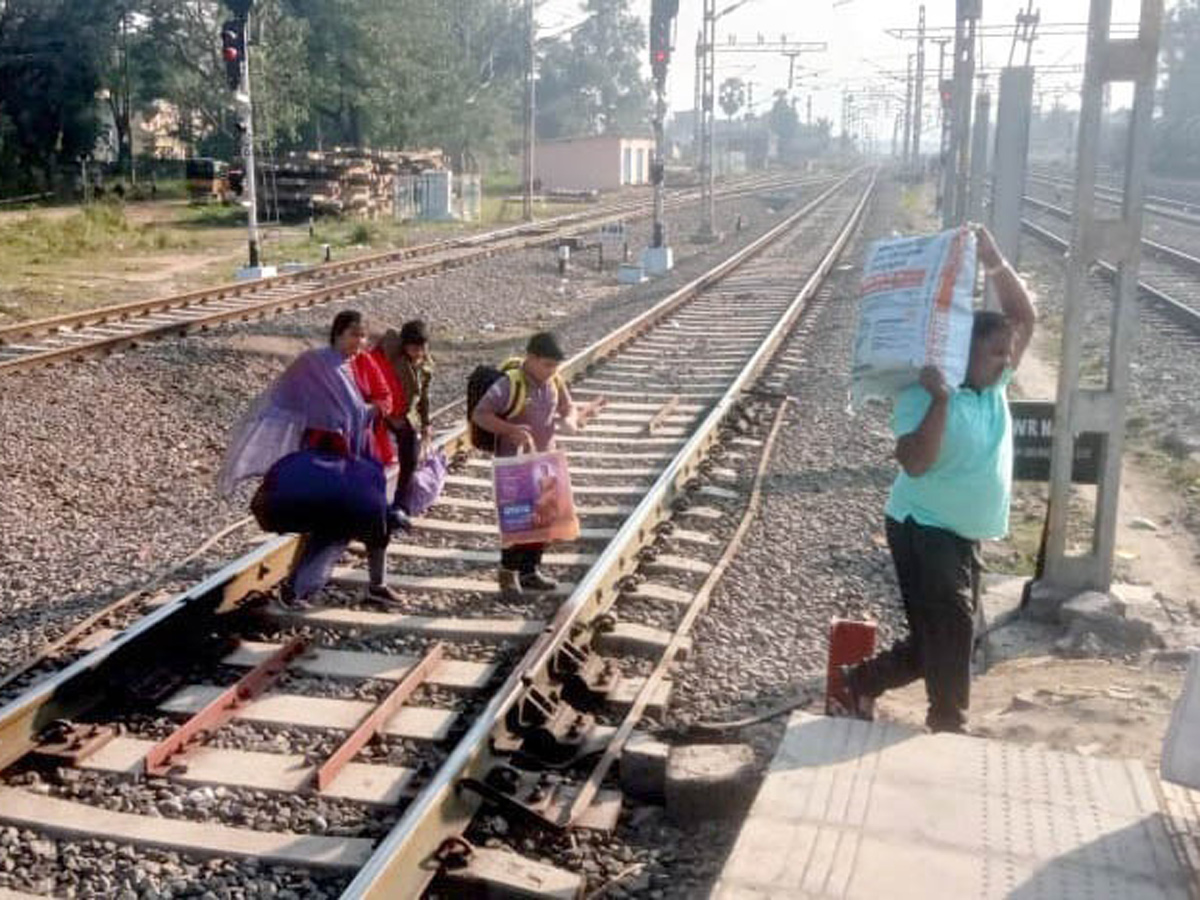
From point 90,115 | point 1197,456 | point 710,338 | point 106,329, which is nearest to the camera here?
point 1197,456

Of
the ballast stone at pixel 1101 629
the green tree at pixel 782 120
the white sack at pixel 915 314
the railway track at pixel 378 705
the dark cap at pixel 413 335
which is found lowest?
the ballast stone at pixel 1101 629

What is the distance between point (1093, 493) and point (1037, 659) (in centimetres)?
359

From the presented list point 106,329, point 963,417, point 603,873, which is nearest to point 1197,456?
point 963,417

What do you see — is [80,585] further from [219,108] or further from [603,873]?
[219,108]

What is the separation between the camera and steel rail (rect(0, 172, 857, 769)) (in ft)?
15.8

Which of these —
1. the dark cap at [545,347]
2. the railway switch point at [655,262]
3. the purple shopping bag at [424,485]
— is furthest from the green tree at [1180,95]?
the dark cap at [545,347]

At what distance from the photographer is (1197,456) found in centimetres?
1063

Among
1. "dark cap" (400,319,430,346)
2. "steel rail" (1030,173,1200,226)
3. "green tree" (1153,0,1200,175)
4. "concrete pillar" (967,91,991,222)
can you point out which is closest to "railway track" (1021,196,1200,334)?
"concrete pillar" (967,91,991,222)

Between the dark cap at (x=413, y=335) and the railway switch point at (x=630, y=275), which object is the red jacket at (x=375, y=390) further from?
the railway switch point at (x=630, y=275)

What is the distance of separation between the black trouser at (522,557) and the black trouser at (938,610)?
2209mm

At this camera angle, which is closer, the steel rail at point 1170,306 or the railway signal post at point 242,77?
the steel rail at point 1170,306

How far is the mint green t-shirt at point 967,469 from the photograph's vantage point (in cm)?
435

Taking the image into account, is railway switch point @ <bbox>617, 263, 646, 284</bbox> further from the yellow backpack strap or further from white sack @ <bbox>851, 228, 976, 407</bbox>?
white sack @ <bbox>851, 228, 976, 407</bbox>

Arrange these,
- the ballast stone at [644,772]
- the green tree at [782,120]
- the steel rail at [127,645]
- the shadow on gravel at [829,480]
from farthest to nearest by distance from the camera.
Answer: the green tree at [782,120], the shadow on gravel at [829,480], the steel rail at [127,645], the ballast stone at [644,772]
